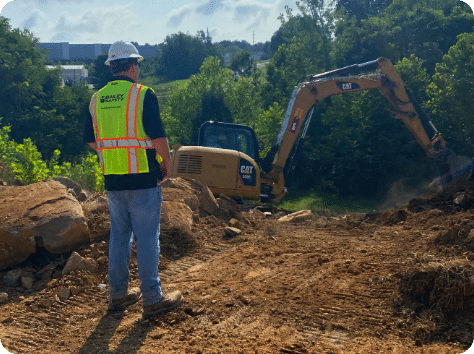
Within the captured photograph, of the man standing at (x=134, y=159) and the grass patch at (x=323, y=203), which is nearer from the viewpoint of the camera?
the man standing at (x=134, y=159)

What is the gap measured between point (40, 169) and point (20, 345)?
7.61 m

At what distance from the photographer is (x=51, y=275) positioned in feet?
16.1

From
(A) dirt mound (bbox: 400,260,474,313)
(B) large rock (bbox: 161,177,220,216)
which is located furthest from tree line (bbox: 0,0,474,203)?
(A) dirt mound (bbox: 400,260,474,313)

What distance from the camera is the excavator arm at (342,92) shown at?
42.1 ft

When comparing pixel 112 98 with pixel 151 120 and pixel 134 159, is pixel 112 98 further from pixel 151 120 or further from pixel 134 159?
pixel 134 159

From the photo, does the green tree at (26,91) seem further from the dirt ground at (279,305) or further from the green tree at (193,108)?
the dirt ground at (279,305)

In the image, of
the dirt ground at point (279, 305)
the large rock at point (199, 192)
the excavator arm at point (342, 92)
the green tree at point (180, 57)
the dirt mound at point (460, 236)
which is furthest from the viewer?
the green tree at point (180, 57)

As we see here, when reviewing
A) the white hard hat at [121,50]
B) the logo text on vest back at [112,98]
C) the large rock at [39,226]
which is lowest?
the large rock at [39,226]

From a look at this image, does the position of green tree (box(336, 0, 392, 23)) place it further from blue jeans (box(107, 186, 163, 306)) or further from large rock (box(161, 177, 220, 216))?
blue jeans (box(107, 186, 163, 306))

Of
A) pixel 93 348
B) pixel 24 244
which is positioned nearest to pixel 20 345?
pixel 93 348

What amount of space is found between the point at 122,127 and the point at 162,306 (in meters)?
1.47

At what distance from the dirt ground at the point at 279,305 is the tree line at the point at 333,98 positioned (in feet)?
39.0

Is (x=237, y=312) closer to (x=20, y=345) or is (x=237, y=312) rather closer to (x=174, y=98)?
(x=20, y=345)

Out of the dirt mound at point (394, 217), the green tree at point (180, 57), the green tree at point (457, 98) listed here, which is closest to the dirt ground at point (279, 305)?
the dirt mound at point (394, 217)
